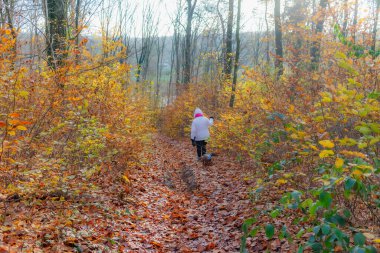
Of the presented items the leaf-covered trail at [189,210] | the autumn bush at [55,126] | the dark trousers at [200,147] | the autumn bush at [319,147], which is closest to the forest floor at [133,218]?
the leaf-covered trail at [189,210]

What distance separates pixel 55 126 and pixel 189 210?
3.35 metres

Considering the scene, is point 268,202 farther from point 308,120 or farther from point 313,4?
point 313,4

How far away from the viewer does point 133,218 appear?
6.08m

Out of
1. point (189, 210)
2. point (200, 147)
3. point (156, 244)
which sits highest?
point (200, 147)

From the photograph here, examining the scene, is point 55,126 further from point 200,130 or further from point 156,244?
point 200,130

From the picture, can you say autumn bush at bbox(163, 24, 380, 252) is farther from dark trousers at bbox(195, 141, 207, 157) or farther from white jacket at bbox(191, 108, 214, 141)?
dark trousers at bbox(195, 141, 207, 157)

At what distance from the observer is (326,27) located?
10430mm

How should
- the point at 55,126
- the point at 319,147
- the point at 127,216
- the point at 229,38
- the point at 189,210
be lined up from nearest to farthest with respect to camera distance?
the point at 319,147 → the point at 127,216 → the point at 55,126 → the point at 189,210 → the point at 229,38

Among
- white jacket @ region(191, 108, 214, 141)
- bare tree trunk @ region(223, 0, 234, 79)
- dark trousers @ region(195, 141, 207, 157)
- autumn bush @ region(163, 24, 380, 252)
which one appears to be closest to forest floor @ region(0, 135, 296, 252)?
autumn bush @ region(163, 24, 380, 252)

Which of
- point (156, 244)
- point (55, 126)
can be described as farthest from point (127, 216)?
point (55, 126)

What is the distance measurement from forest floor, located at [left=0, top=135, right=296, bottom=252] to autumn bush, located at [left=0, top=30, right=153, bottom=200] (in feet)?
1.18

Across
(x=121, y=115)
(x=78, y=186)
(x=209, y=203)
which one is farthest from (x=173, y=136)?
(x=78, y=186)

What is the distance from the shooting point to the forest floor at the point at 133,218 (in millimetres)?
4312

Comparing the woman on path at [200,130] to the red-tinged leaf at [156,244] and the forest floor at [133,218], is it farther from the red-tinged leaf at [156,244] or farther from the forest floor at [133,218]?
the red-tinged leaf at [156,244]
